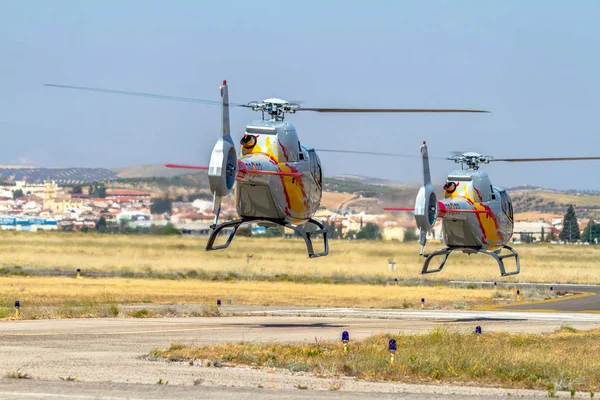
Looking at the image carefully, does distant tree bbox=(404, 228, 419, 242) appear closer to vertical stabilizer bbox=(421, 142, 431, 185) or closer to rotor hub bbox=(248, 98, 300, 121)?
vertical stabilizer bbox=(421, 142, 431, 185)

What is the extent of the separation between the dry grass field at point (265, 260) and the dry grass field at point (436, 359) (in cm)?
5382

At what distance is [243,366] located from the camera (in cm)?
2547

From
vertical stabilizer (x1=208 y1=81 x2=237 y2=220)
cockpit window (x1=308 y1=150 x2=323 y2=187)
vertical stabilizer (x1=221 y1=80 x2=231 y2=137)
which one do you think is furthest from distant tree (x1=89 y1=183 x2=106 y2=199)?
vertical stabilizer (x1=208 y1=81 x2=237 y2=220)

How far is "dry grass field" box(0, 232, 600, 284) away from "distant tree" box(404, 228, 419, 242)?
1.63m

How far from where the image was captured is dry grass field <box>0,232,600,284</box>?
9538 centimetres

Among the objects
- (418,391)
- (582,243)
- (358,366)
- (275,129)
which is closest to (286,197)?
(275,129)

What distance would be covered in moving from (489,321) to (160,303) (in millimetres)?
17282

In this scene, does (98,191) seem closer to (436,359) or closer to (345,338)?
(345,338)

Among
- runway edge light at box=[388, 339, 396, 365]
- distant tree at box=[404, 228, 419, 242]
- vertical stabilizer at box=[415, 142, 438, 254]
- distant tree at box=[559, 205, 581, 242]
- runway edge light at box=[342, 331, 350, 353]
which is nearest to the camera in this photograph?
runway edge light at box=[388, 339, 396, 365]

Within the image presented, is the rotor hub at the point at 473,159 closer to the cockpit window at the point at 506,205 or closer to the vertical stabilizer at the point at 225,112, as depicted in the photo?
the cockpit window at the point at 506,205

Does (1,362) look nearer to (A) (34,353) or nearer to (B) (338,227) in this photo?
(A) (34,353)

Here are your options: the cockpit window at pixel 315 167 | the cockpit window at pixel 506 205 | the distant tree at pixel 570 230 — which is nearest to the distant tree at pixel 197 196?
the cockpit window at pixel 506 205

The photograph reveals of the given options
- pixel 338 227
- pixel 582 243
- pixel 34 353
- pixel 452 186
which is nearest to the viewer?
pixel 34 353

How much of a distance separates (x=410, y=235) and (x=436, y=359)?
262ft
